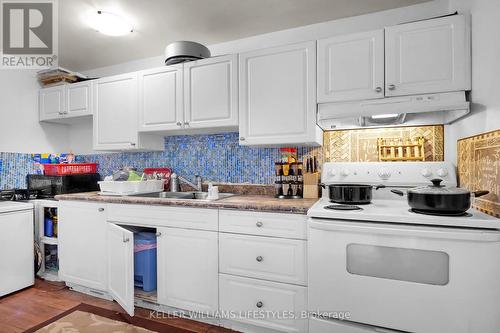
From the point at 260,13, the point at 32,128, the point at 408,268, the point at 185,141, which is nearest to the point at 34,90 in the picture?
the point at 32,128

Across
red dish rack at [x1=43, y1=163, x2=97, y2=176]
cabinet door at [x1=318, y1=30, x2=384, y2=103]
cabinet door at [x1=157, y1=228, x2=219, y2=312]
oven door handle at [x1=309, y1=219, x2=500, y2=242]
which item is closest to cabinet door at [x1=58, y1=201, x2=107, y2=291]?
red dish rack at [x1=43, y1=163, x2=97, y2=176]

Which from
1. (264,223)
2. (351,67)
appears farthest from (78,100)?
(351,67)

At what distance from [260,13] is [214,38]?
0.59 metres

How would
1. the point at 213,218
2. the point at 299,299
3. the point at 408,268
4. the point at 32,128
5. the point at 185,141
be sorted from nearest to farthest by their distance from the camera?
the point at 408,268, the point at 299,299, the point at 213,218, the point at 185,141, the point at 32,128

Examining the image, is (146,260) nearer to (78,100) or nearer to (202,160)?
(202,160)

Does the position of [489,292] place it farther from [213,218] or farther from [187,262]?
[187,262]

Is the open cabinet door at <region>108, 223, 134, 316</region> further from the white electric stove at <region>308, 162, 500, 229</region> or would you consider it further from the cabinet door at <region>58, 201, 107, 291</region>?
the white electric stove at <region>308, 162, 500, 229</region>

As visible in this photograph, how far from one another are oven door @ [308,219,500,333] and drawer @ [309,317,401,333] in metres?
0.04

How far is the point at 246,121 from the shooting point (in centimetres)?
211

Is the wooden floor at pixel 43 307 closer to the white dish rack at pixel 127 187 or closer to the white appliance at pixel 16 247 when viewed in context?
the white appliance at pixel 16 247

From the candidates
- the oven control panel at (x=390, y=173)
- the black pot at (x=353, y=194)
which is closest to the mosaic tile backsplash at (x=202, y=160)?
the oven control panel at (x=390, y=173)

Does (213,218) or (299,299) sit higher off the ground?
(213,218)

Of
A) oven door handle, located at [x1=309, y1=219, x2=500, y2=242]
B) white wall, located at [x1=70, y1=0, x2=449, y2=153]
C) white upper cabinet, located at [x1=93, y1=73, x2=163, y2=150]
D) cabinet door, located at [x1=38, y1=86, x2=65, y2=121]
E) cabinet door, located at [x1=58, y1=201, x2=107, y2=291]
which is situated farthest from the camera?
cabinet door, located at [x1=38, y1=86, x2=65, y2=121]

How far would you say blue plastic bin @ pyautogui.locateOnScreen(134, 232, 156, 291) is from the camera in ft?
6.88
